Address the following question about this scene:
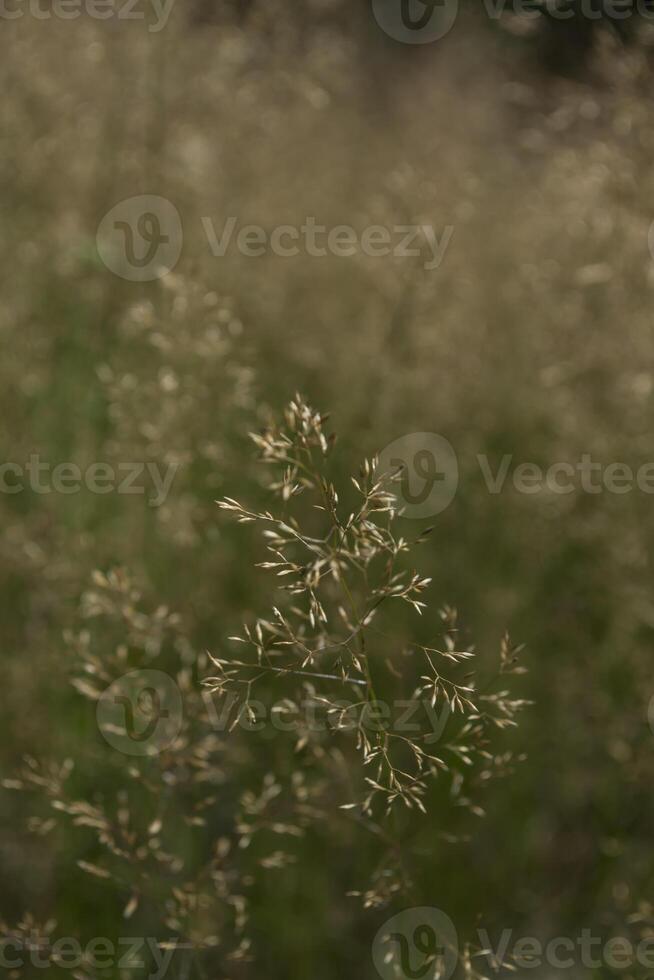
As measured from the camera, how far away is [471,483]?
12.0 feet

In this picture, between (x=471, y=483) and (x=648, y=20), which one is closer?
(x=648, y=20)

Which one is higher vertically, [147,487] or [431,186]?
[431,186]

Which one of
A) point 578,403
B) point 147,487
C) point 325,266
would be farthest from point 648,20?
point 147,487

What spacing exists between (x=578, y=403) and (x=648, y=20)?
1377 mm

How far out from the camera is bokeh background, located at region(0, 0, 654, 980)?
243 centimetres

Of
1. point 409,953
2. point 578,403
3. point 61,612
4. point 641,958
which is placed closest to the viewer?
point 641,958

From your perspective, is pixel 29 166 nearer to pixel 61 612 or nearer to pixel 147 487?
pixel 147 487

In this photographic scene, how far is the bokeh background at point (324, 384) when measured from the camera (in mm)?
2432

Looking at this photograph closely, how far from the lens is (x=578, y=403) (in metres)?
3.49

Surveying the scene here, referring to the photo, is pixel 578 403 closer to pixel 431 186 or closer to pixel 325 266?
pixel 431 186

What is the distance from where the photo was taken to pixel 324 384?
3.99m

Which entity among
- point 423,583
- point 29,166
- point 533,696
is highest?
point 423,583

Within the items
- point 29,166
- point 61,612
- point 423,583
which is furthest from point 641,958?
point 29,166

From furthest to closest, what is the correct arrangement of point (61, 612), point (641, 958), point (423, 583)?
point (61, 612), point (641, 958), point (423, 583)
